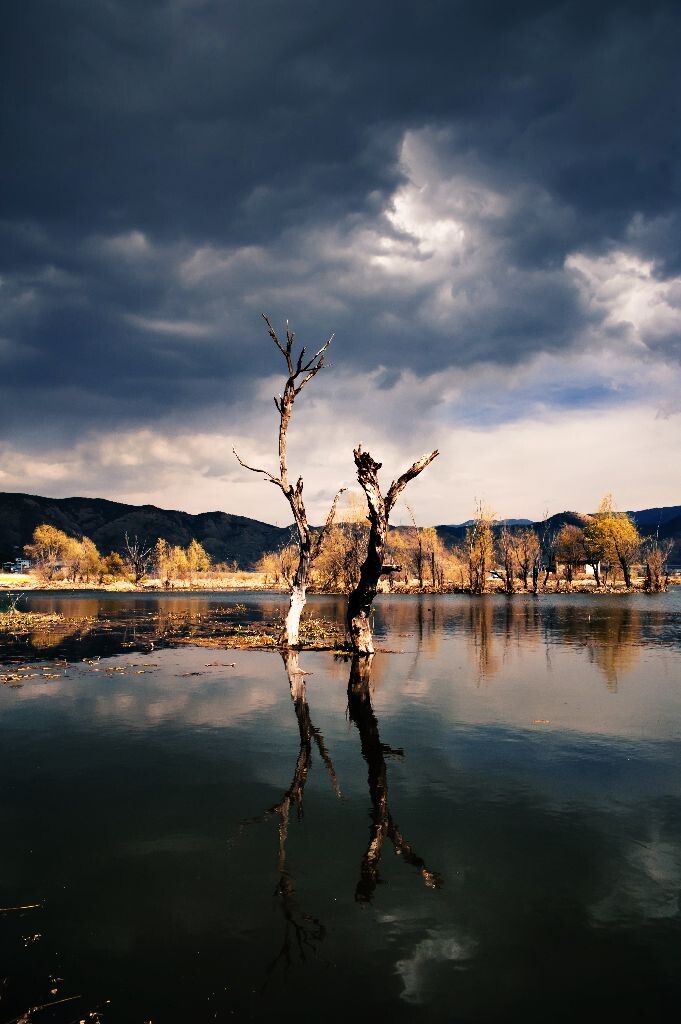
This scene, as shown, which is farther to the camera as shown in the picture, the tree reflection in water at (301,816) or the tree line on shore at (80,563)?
the tree line on shore at (80,563)

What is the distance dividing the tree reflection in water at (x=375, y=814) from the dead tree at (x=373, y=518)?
27.3 ft

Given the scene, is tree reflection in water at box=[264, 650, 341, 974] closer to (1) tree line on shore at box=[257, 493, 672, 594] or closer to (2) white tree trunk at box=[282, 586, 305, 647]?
(2) white tree trunk at box=[282, 586, 305, 647]

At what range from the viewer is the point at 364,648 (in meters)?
25.2

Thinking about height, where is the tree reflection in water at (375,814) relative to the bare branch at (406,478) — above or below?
below

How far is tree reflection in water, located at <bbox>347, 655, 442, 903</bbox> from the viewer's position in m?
6.38

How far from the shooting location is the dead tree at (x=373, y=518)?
2398cm

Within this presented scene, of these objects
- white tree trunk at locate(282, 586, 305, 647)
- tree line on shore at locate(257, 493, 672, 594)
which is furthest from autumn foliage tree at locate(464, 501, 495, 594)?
white tree trunk at locate(282, 586, 305, 647)

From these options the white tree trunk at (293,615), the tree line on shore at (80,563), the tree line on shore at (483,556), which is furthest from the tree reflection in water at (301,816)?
the tree line on shore at (80,563)

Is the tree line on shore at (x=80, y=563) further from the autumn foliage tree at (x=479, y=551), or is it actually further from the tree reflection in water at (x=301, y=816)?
the tree reflection in water at (x=301, y=816)

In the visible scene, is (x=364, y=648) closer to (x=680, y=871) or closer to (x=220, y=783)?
(x=220, y=783)

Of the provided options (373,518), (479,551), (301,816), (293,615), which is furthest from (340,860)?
(479,551)

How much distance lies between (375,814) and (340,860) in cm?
157

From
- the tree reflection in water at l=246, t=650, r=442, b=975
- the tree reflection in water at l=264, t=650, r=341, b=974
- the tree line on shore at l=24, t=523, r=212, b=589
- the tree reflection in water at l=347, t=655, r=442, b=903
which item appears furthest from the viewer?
the tree line on shore at l=24, t=523, r=212, b=589

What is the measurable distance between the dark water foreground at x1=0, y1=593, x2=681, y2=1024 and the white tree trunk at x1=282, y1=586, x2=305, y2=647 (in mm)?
10649
